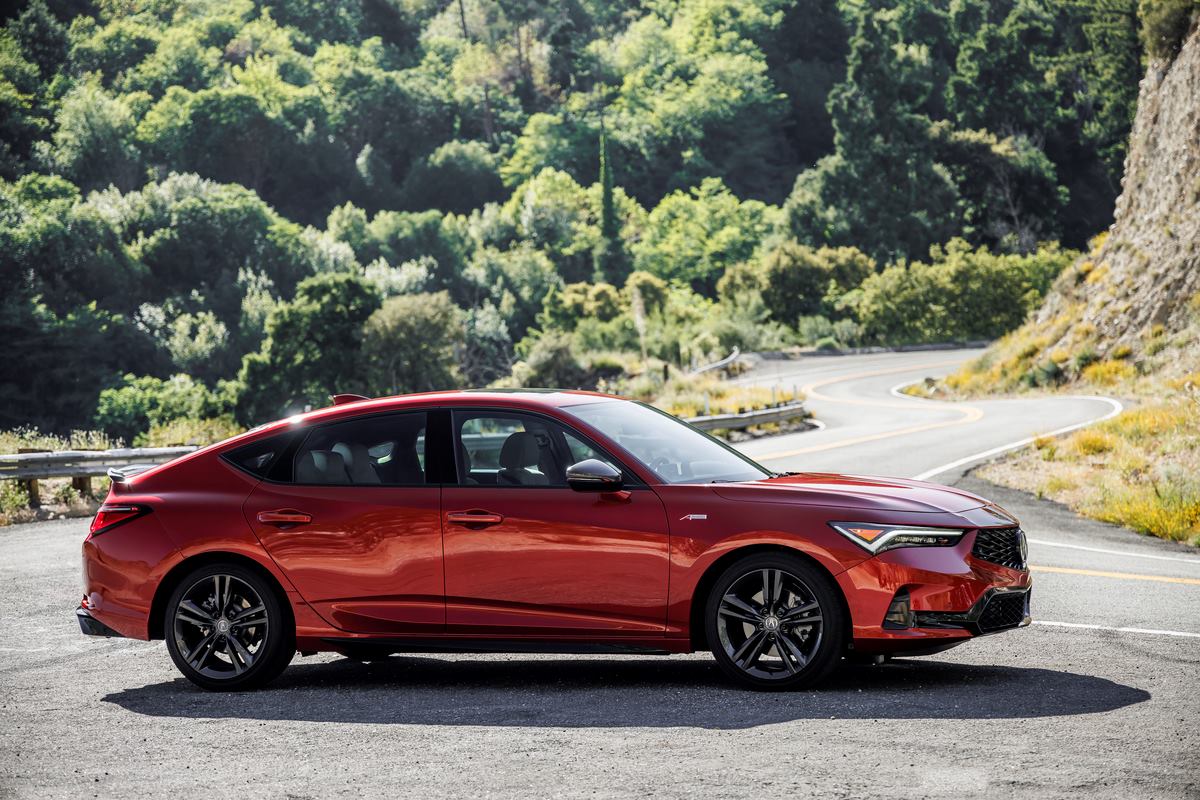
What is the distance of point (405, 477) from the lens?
8.21 metres

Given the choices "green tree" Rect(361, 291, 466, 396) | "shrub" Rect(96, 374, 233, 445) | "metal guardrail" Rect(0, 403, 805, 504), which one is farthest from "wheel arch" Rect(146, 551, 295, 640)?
"shrub" Rect(96, 374, 233, 445)

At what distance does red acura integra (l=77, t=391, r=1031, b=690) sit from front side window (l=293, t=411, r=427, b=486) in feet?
Result: 0.04

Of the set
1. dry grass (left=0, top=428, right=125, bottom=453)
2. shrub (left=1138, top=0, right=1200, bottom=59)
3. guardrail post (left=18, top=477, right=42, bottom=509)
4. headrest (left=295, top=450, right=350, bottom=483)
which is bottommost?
guardrail post (left=18, top=477, right=42, bottom=509)

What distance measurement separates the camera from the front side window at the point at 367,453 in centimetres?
823

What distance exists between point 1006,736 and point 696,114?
136 meters

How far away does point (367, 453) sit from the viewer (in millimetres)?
8336

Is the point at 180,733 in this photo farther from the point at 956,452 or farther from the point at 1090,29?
the point at 1090,29

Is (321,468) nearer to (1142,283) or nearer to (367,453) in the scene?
(367,453)

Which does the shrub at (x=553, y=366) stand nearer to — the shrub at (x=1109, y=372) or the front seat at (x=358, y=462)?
the shrub at (x=1109, y=372)

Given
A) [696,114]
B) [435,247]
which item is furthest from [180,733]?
[696,114]

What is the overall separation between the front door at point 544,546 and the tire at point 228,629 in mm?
999

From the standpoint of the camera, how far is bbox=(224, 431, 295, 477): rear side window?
8.48m

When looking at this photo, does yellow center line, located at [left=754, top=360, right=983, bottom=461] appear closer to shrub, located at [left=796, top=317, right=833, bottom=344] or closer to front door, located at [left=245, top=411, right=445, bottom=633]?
shrub, located at [left=796, top=317, right=833, bottom=344]

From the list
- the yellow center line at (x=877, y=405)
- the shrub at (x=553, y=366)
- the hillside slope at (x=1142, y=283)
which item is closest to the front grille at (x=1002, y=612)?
the yellow center line at (x=877, y=405)
